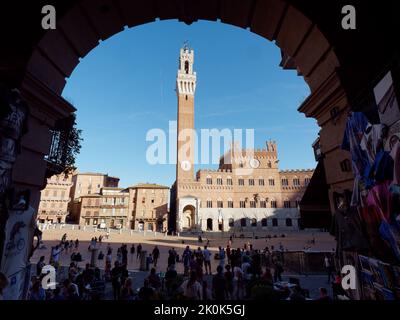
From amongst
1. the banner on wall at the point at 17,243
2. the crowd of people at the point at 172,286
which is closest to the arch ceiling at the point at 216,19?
the banner on wall at the point at 17,243

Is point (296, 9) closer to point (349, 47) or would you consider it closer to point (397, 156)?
point (349, 47)

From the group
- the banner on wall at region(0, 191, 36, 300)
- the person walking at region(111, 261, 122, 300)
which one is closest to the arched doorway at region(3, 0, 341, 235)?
the banner on wall at region(0, 191, 36, 300)

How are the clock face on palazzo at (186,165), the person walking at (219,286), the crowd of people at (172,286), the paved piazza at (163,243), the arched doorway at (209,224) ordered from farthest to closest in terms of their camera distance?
the clock face on palazzo at (186,165)
the arched doorway at (209,224)
the paved piazza at (163,243)
the person walking at (219,286)
the crowd of people at (172,286)

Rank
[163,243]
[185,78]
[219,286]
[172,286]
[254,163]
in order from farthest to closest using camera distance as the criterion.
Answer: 1. [185,78]
2. [254,163]
3. [163,243]
4. [172,286]
5. [219,286]

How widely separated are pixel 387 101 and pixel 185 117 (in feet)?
195

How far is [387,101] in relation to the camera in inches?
136

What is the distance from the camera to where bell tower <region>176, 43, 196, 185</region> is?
56625 millimetres

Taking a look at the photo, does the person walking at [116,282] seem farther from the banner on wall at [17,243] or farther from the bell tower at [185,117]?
the bell tower at [185,117]

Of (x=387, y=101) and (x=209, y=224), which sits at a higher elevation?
(x=387, y=101)

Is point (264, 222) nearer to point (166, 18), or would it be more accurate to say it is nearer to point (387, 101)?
point (166, 18)

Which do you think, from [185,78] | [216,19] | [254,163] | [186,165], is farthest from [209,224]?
[216,19]

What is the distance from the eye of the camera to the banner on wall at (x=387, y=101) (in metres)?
3.30

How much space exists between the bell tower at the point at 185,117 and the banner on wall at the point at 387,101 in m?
52.7
